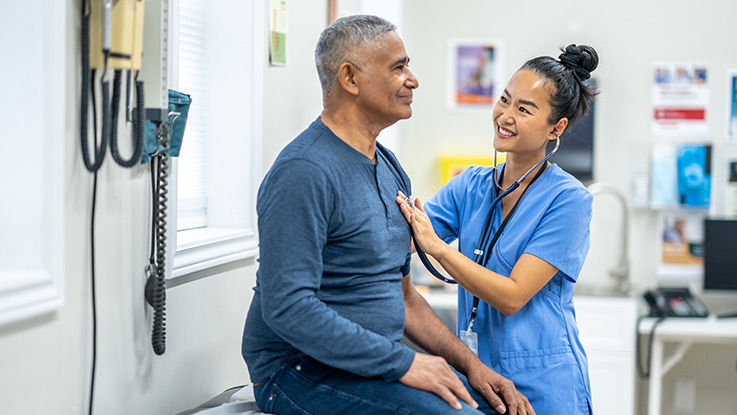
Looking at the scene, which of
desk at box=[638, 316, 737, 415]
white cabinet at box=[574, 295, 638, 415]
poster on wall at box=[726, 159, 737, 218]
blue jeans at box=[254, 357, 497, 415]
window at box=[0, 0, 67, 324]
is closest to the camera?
window at box=[0, 0, 67, 324]

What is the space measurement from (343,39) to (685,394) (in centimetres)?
309

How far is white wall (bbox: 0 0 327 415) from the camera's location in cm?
135

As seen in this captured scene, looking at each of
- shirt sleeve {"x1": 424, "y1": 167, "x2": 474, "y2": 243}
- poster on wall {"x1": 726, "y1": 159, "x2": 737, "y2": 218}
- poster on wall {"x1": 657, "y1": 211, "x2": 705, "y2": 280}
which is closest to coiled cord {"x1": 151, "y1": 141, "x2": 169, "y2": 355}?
shirt sleeve {"x1": 424, "y1": 167, "x2": 474, "y2": 243}

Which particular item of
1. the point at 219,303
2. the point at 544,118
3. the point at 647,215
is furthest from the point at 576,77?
the point at 647,215

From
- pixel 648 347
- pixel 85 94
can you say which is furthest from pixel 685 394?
pixel 85 94

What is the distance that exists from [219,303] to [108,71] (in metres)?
0.81

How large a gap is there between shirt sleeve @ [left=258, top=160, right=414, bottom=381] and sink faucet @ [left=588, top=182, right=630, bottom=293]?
270cm

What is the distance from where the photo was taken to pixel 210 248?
2.04m

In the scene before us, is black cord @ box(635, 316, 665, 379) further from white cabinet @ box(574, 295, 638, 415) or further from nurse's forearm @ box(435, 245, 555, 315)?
nurse's forearm @ box(435, 245, 555, 315)

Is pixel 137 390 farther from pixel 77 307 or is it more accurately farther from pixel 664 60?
pixel 664 60

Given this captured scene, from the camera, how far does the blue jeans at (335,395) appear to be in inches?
57.7

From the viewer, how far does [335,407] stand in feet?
4.90

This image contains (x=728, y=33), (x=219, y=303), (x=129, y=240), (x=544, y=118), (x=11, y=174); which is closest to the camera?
(x=11, y=174)

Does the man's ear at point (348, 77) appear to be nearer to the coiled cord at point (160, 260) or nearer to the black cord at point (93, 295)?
the coiled cord at point (160, 260)
